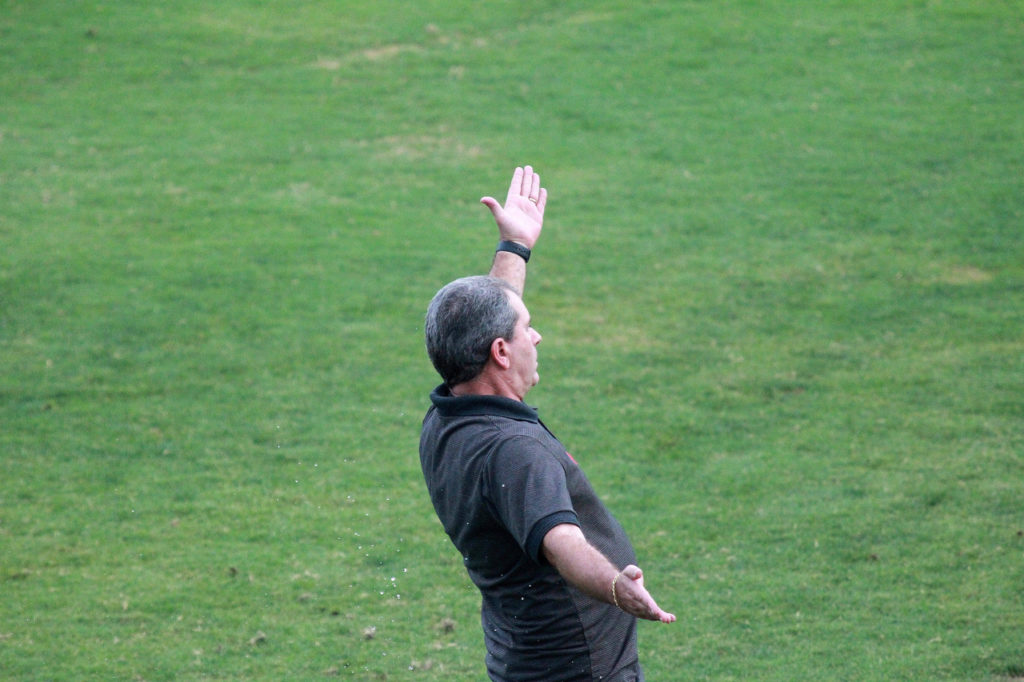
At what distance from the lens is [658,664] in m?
5.15

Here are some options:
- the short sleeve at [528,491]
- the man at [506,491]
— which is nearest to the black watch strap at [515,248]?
the man at [506,491]

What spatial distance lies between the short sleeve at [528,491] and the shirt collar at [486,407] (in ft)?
0.49

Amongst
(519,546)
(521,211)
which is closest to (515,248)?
(521,211)

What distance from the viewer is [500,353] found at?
3168mm

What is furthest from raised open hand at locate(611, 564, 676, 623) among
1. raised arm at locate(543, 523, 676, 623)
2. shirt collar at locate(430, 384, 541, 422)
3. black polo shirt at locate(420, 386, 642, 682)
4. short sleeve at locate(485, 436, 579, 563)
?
shirt collar at locate(430, 384, 541, 422)

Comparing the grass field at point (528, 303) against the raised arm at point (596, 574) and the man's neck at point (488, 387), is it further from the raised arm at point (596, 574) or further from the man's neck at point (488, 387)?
the raised arm at point (596, 574)

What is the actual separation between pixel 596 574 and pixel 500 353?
78 cm

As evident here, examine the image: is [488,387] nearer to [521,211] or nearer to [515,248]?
[515,248]

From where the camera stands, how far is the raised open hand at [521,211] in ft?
13.5

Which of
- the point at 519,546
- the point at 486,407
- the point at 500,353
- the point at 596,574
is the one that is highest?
the point at 500,353

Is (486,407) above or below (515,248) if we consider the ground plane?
below

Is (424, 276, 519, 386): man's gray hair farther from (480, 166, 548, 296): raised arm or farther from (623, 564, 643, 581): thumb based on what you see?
(623, 564, 643, 581): thumb

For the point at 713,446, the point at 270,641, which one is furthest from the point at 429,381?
the point at 270,641

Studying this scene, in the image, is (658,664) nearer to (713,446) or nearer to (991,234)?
(713,446)
